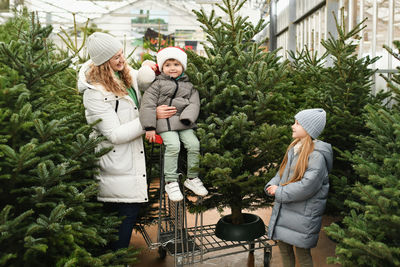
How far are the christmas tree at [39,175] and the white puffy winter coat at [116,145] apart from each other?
0.14 metres

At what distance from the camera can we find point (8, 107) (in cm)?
222

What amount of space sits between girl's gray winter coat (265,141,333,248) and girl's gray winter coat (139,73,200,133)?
86 cm

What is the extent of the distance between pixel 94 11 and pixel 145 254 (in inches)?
981

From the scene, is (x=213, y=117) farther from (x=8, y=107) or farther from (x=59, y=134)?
(x=8, y=107)

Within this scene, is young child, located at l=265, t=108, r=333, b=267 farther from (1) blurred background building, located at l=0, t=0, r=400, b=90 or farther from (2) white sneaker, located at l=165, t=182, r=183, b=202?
(1) blurred background building, located at l=0, t=0, r=400, b=90

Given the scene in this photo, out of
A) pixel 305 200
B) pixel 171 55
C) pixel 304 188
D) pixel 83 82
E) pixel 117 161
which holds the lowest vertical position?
pixel 305 200

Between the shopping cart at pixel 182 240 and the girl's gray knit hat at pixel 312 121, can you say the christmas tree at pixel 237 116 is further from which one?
the shopping cart at pixel 182 240

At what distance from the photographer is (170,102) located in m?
2.84

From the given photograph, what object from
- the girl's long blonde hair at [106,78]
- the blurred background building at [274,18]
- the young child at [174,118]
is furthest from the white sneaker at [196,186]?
the blurred background building at [274,18]

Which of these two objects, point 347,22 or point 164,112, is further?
point 347,22

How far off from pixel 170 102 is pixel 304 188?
1.19m

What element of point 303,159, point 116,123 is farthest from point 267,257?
point 116,123

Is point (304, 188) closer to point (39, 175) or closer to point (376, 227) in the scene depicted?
point (376, 227)

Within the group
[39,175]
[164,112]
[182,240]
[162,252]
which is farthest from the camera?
[162,252]
